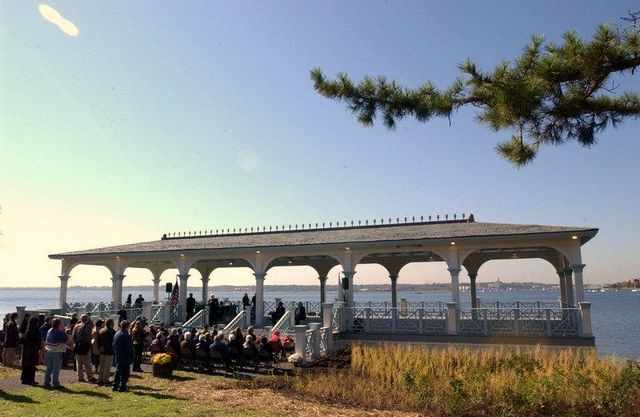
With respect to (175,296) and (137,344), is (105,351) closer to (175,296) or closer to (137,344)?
(137,344)

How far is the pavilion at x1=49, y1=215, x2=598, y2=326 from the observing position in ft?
57.7

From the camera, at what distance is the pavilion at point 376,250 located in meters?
17.6

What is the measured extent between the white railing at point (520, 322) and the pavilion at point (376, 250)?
0.73 m

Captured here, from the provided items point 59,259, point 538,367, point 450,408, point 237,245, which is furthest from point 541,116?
point 59,259

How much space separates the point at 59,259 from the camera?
26.0 metres

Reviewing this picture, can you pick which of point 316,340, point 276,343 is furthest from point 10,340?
point 316,340

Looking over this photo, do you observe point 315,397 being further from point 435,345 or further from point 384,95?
point 435,345

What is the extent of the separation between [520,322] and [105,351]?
13.7m

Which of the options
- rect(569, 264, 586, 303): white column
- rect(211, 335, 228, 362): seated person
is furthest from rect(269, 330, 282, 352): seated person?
rect(569, 264, 586, 303): white column

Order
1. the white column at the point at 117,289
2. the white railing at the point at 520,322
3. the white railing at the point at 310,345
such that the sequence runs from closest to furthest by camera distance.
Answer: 1. the white railing at the point at 310,345
2. the white railing at the point at 520,322
3. the white column at the point at 117,289

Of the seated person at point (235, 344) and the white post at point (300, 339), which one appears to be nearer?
the seated person at point (235, 344)

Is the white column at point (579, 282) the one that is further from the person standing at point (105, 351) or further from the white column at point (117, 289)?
the white column at point (117, 289)

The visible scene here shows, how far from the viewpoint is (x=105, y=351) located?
11.6 m

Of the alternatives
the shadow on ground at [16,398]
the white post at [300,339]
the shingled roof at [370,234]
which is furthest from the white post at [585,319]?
the shadow on ground at [16,398]
